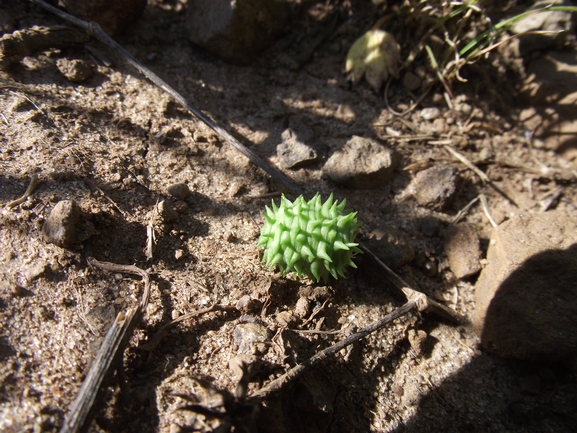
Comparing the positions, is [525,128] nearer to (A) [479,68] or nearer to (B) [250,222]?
(A) [479,68]

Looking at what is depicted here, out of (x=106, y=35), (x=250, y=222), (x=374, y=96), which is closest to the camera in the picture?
(x=250, y=222)

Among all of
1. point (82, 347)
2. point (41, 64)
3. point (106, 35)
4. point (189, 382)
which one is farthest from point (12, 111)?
point (189, 382)

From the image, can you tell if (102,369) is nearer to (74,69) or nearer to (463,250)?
(74,69)

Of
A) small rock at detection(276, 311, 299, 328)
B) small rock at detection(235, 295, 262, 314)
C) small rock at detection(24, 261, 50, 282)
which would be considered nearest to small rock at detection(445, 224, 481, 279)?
small rock at detection(276, 311, 299, 328)

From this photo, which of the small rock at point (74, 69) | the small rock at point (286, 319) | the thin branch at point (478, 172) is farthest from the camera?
the thin branch at point (478, 172)

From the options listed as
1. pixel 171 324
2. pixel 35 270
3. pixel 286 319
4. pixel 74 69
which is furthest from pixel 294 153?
pixel 35 270

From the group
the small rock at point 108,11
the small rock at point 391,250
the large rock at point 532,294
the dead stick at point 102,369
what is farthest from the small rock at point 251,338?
the small rock at point 108,11

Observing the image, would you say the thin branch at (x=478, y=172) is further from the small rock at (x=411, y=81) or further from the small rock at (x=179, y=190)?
the small rock at (x=179, y=190)
